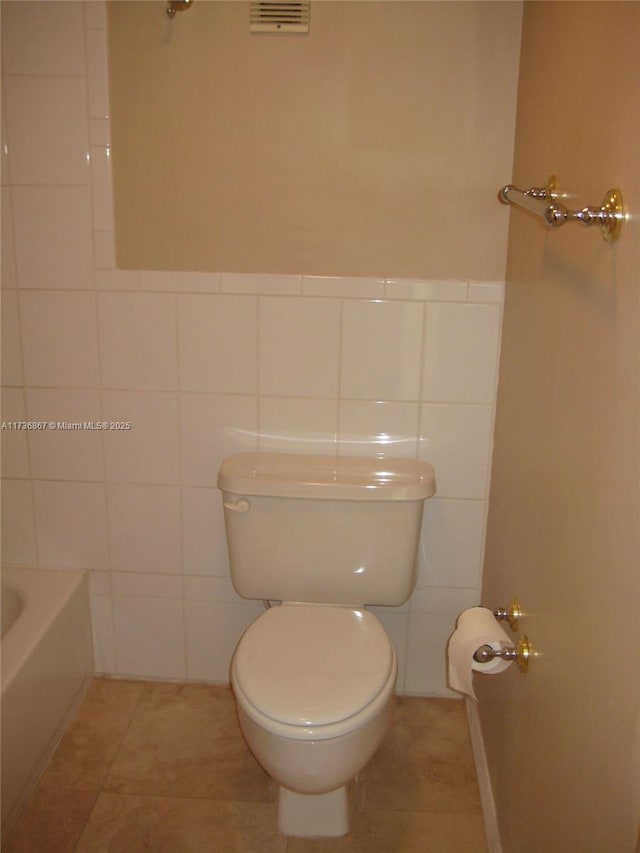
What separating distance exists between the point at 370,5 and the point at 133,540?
151 centimetres

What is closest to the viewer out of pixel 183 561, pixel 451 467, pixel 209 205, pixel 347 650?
pixel 347 650

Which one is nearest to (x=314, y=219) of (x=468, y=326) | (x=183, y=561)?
(x=468, y=326)

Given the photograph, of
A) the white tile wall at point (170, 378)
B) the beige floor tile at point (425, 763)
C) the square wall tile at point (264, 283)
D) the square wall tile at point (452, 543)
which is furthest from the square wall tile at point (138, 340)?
the beige floor tile at point (425, 763)

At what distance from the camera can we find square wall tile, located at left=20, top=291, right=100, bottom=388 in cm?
188

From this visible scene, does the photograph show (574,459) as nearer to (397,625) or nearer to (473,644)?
(473,644)

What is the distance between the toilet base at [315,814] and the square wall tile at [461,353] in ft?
3.28

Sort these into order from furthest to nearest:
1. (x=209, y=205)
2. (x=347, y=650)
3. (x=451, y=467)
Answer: (x=451, y=467) < (x=209, y=205) < (x=347, y=650)

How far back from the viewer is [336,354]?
1868 millimetres

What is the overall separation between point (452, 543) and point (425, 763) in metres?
0.58

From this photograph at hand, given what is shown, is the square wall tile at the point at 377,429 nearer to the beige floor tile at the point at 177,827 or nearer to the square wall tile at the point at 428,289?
the square wall tile at the point at 428,289

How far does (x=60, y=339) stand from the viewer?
191cm

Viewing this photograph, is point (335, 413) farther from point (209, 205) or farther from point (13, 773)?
point (13, 773)

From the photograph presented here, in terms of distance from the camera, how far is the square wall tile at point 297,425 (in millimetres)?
1909

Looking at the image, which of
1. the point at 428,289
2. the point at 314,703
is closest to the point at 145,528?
the point at 314,703
